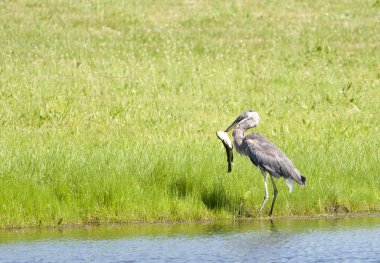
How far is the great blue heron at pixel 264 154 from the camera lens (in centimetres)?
1243

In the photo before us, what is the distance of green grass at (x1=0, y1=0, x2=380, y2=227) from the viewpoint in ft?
41.0

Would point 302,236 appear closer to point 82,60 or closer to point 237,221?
point 237,221

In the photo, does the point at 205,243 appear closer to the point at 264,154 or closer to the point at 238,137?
the point at 264,154

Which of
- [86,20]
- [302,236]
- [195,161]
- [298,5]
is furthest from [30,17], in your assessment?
Result: [302,236]

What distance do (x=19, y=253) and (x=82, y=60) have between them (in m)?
12.8

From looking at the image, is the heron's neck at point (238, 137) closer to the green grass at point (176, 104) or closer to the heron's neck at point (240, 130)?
the heron's neck at point (240, 130)

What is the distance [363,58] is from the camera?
2395 cm

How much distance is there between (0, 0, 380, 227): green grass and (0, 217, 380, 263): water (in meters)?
0.52

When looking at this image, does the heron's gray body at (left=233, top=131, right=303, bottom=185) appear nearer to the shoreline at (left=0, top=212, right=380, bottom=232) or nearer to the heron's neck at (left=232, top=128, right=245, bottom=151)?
the heron's neck at (left=232, top=128, right=245, bottom=151)

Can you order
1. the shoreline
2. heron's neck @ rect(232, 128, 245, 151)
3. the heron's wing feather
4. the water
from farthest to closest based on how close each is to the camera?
heron's neck @ rect(232, 128, 245, 151), the heron's wing feather, the shoreline, the water

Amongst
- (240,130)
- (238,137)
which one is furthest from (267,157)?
(240,130)

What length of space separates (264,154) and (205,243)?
2.01m

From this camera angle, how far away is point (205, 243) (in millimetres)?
11117

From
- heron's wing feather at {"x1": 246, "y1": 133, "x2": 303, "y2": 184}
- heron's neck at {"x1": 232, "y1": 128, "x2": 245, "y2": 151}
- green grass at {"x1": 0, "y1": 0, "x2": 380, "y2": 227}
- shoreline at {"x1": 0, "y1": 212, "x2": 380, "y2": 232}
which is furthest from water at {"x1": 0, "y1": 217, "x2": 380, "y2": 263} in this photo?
heron's neck at {"x1": 232, "y1": 128, "x2": 245, "y2": 151}
